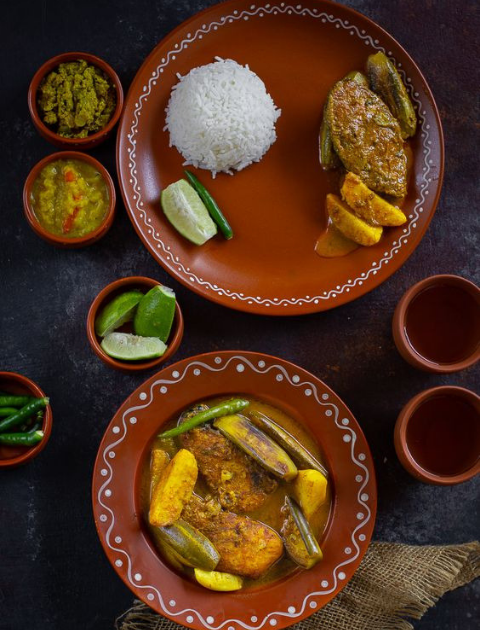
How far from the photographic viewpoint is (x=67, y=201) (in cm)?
273

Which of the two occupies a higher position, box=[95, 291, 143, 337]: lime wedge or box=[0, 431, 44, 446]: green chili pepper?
box=[95, 291, 143, 337]: lime wedge

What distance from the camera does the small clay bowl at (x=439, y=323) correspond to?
2680 millimetres

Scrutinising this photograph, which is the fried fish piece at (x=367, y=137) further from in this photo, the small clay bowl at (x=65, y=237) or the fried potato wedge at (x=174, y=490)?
the fried potato wedge at (x=174, y=490)

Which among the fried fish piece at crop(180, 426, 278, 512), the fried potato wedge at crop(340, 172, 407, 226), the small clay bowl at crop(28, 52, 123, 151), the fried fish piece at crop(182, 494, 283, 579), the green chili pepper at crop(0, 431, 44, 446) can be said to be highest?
the fried potato wedge at crop(340, 172, 407, 226)

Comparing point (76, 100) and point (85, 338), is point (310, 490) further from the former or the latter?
point (76, 100)

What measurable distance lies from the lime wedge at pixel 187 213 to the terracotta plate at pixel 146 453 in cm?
46

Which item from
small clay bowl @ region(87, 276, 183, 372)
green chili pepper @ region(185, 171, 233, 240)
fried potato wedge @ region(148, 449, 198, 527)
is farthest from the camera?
green chili pepper @ region(185, 171, 233, 240)

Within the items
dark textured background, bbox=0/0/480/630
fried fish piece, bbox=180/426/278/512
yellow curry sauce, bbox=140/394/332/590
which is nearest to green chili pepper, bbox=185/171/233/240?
dark textured background, bbox=0/0/480/630

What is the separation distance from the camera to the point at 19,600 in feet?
9.16

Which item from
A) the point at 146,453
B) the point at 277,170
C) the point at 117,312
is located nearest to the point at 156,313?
the point at 117,312

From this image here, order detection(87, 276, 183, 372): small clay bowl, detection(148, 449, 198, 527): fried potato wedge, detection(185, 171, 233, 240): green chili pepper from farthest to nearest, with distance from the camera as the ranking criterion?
detection(185, 171, 233, 240): green chili pepper
detection(87, 276, 183, 372): small clay bowl
detection(148, 449, 198, 527): fried potato wedge

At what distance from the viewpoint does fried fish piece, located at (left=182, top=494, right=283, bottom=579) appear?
2576 mm

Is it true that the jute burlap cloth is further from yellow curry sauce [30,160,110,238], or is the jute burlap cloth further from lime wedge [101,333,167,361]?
yellow curry sauce [30,160,110,238]

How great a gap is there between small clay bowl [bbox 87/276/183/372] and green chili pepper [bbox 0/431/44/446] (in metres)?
0.35
